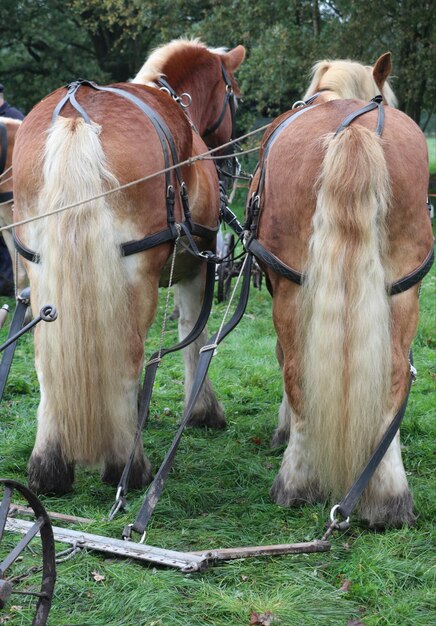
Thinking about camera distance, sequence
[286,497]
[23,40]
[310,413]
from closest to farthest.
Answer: [310,413], [286,497], [23,40]

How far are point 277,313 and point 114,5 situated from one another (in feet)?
43.4

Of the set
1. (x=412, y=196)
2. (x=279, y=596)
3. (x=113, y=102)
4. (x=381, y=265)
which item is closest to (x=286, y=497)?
(x=279, y=596)

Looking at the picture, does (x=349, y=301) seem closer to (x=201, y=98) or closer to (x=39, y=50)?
(x=201, y=98)

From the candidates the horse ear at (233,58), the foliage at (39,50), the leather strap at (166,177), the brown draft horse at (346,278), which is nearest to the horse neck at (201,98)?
the horse ear at (233,58)

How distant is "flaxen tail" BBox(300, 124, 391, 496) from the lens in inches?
129

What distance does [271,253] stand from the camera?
11.9 ft

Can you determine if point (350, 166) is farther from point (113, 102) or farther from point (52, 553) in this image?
point (52, 553)

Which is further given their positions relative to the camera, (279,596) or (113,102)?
(113,102)

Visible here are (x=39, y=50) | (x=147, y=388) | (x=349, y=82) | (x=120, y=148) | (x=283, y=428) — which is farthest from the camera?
(x=39, y=50)

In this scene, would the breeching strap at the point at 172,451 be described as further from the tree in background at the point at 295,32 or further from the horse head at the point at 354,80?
the tree in background at the point at 295,32

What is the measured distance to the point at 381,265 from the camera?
3367mm

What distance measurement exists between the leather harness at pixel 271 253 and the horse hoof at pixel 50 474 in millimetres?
1418

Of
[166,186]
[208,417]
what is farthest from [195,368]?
[166,186]

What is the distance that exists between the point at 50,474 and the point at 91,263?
112 centimetres
